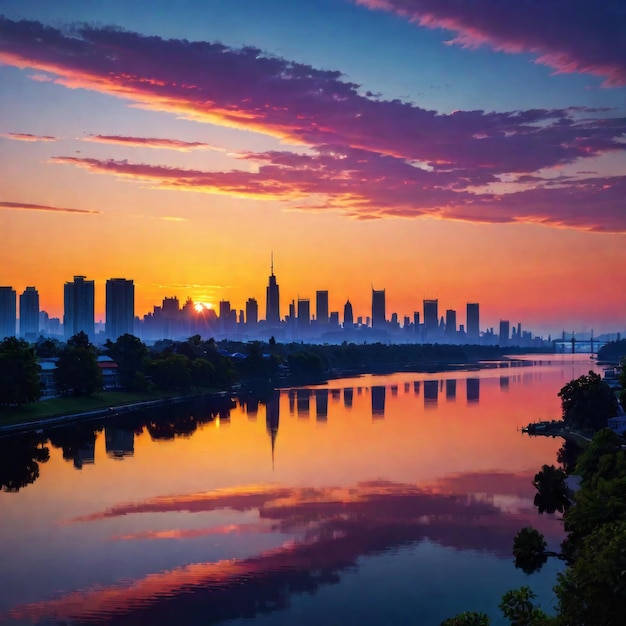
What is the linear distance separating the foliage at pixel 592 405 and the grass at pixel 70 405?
129 ft

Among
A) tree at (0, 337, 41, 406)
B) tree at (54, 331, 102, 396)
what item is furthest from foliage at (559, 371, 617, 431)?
tree at (54, 331, 102, 396)

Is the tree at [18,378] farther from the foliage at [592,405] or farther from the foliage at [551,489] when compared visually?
the foliage at [592,405]

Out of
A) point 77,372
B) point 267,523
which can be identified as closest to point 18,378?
point 77,372

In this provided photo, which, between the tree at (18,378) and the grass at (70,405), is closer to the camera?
the tree at (18,378)

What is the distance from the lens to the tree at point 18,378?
57094mm

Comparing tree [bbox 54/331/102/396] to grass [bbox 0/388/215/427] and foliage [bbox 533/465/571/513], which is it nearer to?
grass [bbox 0/388/215/427]

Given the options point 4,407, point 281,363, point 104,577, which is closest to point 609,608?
point 104,577

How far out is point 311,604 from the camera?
21.8m

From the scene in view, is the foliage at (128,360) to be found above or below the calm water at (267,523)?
above

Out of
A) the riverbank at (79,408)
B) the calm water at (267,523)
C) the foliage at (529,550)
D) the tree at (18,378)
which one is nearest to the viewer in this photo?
the calm water at (267,523)

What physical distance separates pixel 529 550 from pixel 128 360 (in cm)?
6259

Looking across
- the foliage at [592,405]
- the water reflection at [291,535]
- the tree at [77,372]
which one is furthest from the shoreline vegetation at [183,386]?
the foliage at [592,405]

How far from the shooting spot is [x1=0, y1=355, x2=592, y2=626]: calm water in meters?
22.0

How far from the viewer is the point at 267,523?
99.8ft
